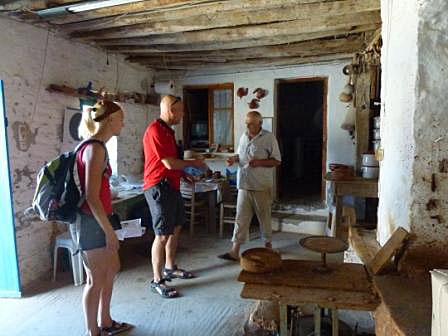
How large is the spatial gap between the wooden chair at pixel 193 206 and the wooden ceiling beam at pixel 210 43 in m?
1.74

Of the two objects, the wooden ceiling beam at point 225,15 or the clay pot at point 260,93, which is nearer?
the wooden ceiling beam at point 225,15

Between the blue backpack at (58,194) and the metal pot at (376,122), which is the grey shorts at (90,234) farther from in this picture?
the metal pot at (376,122)

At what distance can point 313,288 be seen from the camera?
1.57 metres

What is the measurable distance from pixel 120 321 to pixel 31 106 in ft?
6.84

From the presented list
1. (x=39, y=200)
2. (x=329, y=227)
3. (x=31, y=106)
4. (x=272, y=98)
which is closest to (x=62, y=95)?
(x=31, y=106)

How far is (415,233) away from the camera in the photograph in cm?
161

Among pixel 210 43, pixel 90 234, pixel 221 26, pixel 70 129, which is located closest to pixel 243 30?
pixel 221 26

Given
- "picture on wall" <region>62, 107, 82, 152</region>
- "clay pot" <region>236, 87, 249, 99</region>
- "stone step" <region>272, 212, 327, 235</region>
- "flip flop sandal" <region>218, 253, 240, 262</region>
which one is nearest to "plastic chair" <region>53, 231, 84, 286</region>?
"picture on wall" <region>62, 107, 82, 152</region>

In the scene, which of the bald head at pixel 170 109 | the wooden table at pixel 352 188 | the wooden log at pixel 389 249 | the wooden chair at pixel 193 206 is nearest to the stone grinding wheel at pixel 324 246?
the wooden log at pixel 389 249

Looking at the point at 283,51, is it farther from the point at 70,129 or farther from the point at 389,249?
the point at 389,249

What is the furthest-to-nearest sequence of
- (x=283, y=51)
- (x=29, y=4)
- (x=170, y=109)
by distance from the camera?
(x=283, y=51), (x=170, y=109), (x=29, y=4)

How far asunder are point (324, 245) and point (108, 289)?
141cm

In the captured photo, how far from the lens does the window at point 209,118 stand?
5340 millimetres

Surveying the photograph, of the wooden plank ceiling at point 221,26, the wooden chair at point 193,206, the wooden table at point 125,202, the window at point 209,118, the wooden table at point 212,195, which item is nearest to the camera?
the wooden plank ceiling at point 221,26
